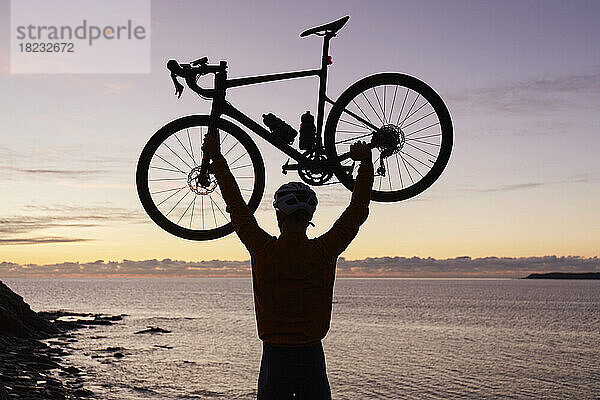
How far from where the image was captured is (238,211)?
19.1ft

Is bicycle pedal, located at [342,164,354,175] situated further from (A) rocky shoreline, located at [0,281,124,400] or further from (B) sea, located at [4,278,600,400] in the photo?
(B) sea, located at [4,278,600,400]

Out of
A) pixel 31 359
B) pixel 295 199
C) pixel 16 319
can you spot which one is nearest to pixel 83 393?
pixel 31 359

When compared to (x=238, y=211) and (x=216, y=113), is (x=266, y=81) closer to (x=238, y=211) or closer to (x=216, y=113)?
(x=216, y=113)

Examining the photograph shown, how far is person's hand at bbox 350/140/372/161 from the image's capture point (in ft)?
21.4

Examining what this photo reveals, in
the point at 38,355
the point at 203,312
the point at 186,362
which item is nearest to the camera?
the point at 38,355

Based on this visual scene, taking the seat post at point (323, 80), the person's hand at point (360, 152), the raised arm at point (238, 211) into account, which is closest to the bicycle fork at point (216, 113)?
the raised arm at point (238, 211)

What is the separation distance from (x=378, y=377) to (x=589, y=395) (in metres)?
20.6

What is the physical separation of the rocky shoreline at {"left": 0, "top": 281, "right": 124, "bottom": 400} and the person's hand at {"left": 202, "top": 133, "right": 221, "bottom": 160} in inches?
968

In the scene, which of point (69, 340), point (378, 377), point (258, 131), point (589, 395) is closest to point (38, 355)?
point (69, 340)

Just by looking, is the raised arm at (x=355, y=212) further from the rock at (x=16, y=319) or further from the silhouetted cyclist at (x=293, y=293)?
the rock at (x=16, y=319)

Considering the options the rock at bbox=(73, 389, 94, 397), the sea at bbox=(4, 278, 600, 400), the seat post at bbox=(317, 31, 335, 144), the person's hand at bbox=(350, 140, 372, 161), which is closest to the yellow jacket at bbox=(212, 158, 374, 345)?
the person's hand at bbox=(350, 140, 372, 161)

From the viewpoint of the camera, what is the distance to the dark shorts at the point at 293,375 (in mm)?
5473

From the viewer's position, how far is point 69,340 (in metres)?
84.6

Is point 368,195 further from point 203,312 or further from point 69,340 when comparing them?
point 203,312
